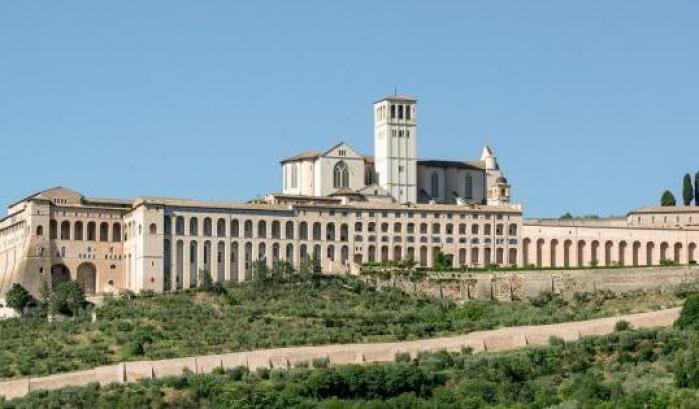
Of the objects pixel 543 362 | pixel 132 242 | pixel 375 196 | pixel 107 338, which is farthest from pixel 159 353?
pixel 375 196

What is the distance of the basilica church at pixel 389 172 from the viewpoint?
344 ft

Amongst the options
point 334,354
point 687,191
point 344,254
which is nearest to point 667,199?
point 687,191

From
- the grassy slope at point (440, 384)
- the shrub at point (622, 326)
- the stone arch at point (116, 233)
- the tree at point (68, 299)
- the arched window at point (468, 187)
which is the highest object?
the arched window at point (468, 187)

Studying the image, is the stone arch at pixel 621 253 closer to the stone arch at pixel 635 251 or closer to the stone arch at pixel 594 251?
the stone arch at pixel 635 251

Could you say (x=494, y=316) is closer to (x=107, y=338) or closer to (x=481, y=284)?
(x=481, y=284)

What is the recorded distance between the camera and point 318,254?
97812mm

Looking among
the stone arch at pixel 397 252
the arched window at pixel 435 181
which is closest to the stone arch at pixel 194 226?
the stone arch at pixel 397 252

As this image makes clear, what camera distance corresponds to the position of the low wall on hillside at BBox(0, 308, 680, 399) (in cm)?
6506

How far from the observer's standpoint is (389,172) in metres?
105

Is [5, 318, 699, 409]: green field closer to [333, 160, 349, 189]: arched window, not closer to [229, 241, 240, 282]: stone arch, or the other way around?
[229, 241, 240, 282]: stone arch

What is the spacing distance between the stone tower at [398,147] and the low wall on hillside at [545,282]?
35.2 feet

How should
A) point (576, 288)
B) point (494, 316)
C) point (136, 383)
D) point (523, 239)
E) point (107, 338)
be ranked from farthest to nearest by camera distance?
point (523, 239) → point (576, 288) → point (494, 316) → point (107, 338) → point (136, 383)

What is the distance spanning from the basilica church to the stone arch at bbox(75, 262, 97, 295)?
1354 cm

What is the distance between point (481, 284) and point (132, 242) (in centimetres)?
1712
